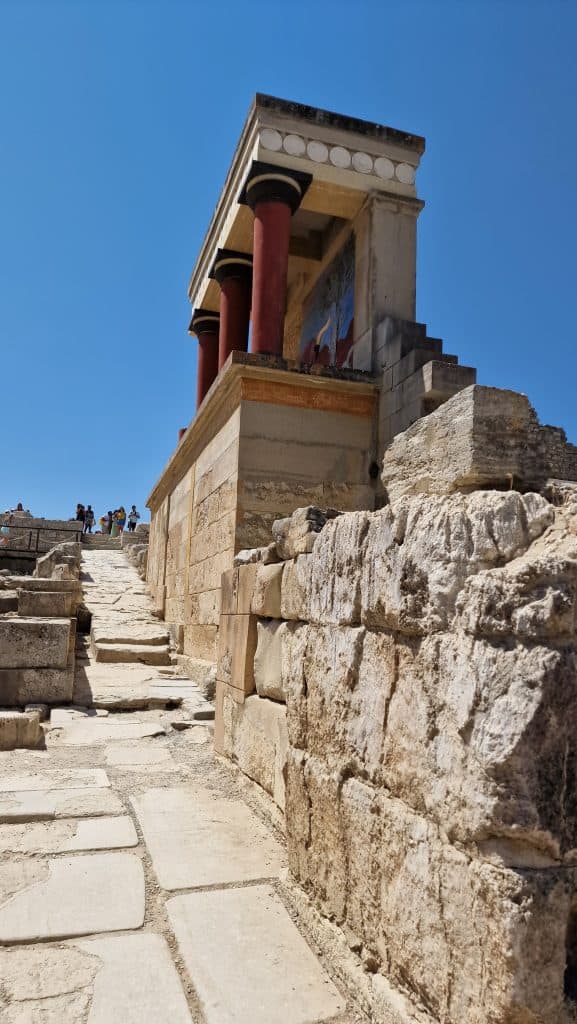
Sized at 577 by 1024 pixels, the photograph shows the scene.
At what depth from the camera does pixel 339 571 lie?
8.86 feet

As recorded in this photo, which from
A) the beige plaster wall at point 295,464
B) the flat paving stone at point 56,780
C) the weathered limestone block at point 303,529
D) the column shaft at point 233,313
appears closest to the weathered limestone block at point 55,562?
the column shaft at point 233,313

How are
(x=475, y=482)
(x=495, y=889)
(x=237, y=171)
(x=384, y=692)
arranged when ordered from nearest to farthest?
(x=495, y=889) < (x=384, y=692) < (x=475, y=482) < (x=237, y=171)

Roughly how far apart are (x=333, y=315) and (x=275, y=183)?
2156 mm

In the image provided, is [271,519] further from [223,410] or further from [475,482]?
[475,482]

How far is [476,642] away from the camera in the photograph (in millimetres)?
1790

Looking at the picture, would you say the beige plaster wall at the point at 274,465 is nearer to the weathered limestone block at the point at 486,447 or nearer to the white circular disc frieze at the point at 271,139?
the weathered limestone block at the point at 486,447

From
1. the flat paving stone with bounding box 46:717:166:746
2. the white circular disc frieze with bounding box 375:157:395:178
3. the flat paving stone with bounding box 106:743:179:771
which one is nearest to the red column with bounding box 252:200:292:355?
the white circular disc frieze with bounding box 375:157:395:178

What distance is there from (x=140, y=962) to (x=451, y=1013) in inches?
42.3

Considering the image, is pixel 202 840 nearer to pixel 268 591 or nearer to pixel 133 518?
pixel 268 591

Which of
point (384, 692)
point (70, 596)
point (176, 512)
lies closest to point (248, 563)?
point (384, 692)

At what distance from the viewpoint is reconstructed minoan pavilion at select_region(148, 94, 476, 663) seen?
Result: 316 inches

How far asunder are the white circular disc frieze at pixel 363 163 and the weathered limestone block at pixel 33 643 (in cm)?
716

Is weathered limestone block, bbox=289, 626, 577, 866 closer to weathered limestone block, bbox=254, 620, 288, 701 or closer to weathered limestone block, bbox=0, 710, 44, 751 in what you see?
weathered limestone block, bbox=254, 620, 288, 701

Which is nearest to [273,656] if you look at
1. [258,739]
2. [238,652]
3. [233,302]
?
[258,739]
